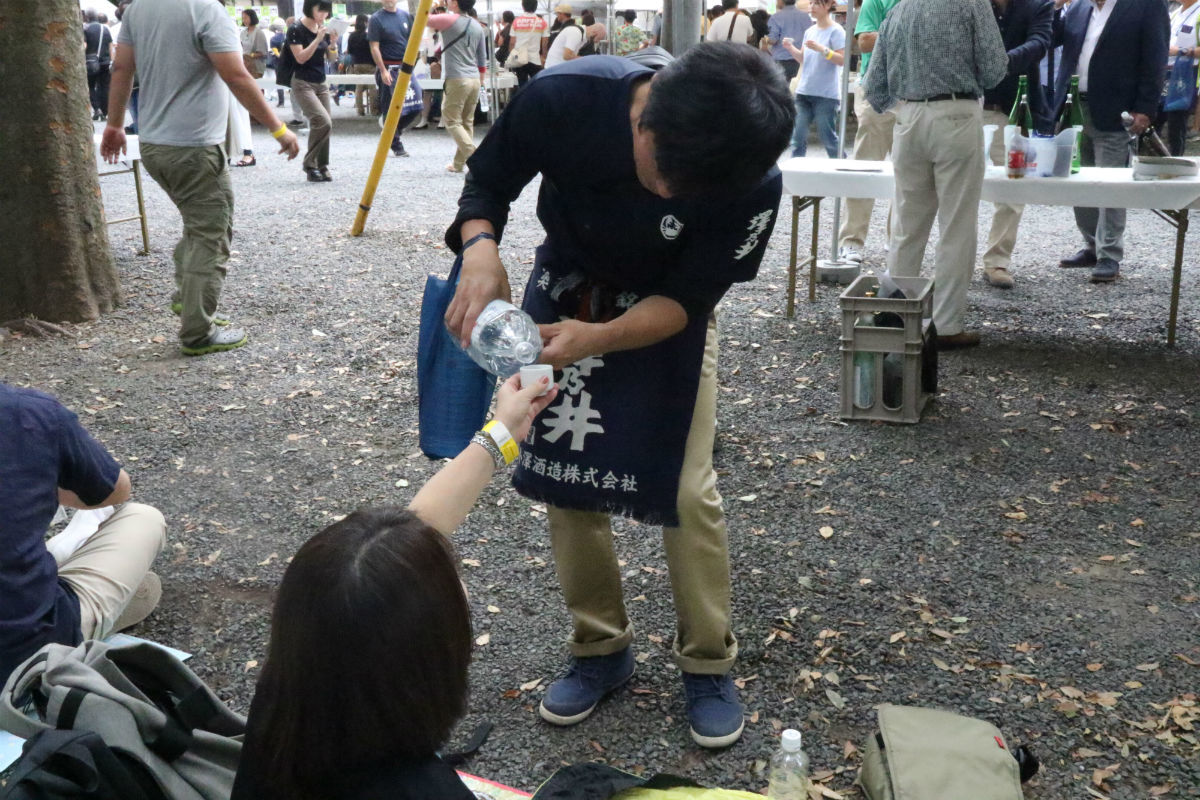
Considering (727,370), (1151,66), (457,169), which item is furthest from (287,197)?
(1151,66)

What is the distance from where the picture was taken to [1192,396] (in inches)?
192

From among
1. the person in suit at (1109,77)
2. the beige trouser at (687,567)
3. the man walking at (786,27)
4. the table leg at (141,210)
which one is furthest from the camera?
the man walking at (786,27)

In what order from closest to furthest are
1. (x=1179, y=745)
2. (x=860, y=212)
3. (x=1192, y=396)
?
1. (x=1179, y=745)
2. (x=1192, y=396)
3. (x=860, y=212)

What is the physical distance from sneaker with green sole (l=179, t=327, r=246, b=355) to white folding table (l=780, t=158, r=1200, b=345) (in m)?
3.06

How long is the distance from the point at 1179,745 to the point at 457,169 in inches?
420

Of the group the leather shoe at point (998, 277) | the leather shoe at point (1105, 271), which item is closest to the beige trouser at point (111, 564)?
the leather shoe at point (998, 277)

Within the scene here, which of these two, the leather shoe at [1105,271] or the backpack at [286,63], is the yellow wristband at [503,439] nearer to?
the leather shoe at [1105,271]

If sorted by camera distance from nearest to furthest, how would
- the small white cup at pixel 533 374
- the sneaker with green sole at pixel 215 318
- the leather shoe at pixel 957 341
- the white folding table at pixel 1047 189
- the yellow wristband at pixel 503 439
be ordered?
1. the yellow wristband at pixel 503 439
2. the small white cup at pixel 533 374
3. the white folding table at pixel 1047 189
4. the leather shoe at pixel 957 341
5. the sneaker with green sole at pixel 215 318

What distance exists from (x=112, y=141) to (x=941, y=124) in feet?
14.6

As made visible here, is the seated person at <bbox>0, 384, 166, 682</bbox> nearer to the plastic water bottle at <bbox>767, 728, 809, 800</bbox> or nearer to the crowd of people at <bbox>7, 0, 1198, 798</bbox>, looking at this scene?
the crowd of people at <bbox>7, 0, 1198, 798</bbox>

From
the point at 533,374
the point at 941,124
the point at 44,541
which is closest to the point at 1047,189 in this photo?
the point at 941,124

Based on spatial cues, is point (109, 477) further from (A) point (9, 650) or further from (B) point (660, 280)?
(B) point (660, 280)

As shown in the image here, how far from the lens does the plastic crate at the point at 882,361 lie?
4.58 meters

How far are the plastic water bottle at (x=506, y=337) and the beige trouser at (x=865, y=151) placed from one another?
533 centimetres
